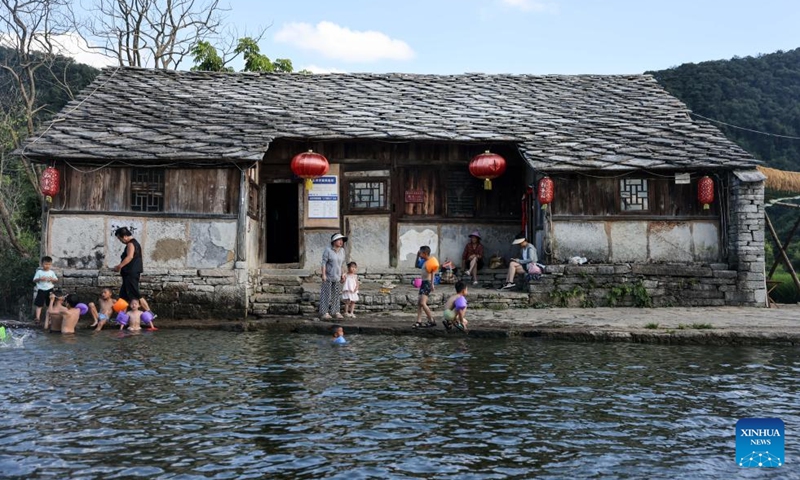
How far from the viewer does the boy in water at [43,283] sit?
49.0ft

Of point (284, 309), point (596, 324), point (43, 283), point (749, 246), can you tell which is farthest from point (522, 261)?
point (43, 283)

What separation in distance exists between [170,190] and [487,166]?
7.01 metres

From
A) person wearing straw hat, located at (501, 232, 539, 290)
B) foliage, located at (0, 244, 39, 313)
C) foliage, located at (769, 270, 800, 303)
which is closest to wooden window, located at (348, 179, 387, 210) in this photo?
person wearing straw hat, located at (501, 232, 539, 290)

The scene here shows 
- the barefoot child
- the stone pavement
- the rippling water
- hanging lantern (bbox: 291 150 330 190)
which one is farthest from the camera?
hanging lantern (bbox: 291 150 330 190)

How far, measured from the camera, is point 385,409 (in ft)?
25.3

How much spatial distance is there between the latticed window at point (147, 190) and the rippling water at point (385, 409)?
4.78 meters

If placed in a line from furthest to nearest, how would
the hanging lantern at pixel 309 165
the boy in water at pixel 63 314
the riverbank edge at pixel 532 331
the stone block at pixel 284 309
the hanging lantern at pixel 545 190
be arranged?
1. the hanging lantern at pixel 309 165
2. the hanging lantern at pixel 545 190
3. the stone block at pixel 284 309
4. the boy in water at pixel 63 314
5. the riverbank edge at pixel 532 331

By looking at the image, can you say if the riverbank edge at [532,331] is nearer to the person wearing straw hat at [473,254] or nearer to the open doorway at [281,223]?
the person wearing straw hat at [473,254]

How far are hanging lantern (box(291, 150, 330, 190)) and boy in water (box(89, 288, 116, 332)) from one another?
4.75 m

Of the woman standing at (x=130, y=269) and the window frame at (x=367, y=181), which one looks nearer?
the woman standing at (x=130, y=269)

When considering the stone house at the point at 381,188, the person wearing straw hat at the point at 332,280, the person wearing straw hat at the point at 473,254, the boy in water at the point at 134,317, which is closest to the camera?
the boy in water at the point at 134,317

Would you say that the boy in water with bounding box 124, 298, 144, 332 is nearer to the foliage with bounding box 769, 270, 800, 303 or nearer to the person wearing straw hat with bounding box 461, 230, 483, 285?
the person wearing straw hat with bounding box 461, 230, 483, 285

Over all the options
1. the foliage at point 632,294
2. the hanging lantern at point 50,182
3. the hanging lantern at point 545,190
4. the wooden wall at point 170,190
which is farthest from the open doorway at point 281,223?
the foliage at point 632,294

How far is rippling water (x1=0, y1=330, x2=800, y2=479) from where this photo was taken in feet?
19.6
